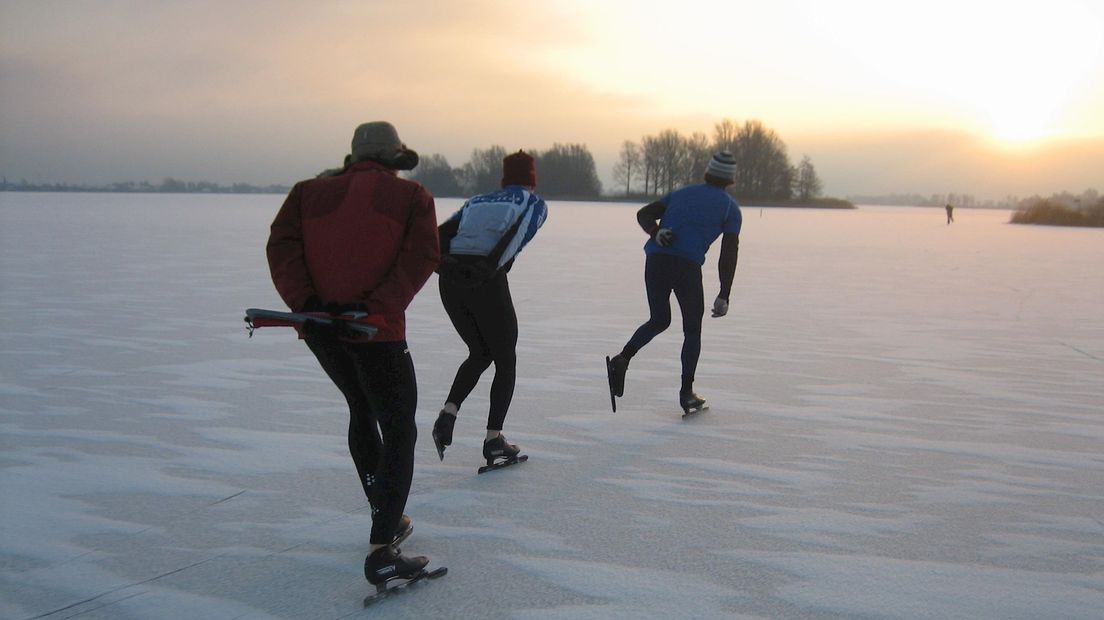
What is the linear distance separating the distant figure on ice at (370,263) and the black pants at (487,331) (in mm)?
1099

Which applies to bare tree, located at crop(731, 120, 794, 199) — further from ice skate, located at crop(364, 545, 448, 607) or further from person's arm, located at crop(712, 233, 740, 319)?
ice skate, located at crop(364, 545, 448, 607)

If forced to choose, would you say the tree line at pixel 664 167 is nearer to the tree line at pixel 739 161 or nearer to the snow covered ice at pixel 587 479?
the tree line at pixel 739 161

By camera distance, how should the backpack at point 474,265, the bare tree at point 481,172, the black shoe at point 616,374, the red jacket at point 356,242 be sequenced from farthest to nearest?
the bare tree at point 481,172
the black shoe at point 616,374
the backpack at point 474,265
the red jacket at point 356,242

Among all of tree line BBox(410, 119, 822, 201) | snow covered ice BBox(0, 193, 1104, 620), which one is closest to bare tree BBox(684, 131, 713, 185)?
tree line BBox(410, 119, 822, 201)

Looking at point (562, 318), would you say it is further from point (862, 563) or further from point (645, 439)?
point (862, 563)

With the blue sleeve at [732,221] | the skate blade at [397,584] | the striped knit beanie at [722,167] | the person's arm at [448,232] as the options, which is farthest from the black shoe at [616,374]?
the skate blade at [397,584]

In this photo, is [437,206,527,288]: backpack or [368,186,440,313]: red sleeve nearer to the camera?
[368,186,440,313]: red sleeve

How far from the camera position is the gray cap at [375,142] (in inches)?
101

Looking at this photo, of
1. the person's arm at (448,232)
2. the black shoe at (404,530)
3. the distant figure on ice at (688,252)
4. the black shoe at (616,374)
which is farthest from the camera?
the distant figure on ice at (688,252)

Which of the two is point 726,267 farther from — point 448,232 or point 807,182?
point 807,182

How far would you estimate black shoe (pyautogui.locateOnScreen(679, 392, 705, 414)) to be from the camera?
4860 mm

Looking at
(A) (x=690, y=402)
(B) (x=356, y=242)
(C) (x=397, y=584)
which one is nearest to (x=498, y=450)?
(C) (x=397, y=584)

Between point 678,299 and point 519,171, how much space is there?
1.54m

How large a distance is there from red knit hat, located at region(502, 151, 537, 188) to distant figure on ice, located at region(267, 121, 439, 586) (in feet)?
4.05
